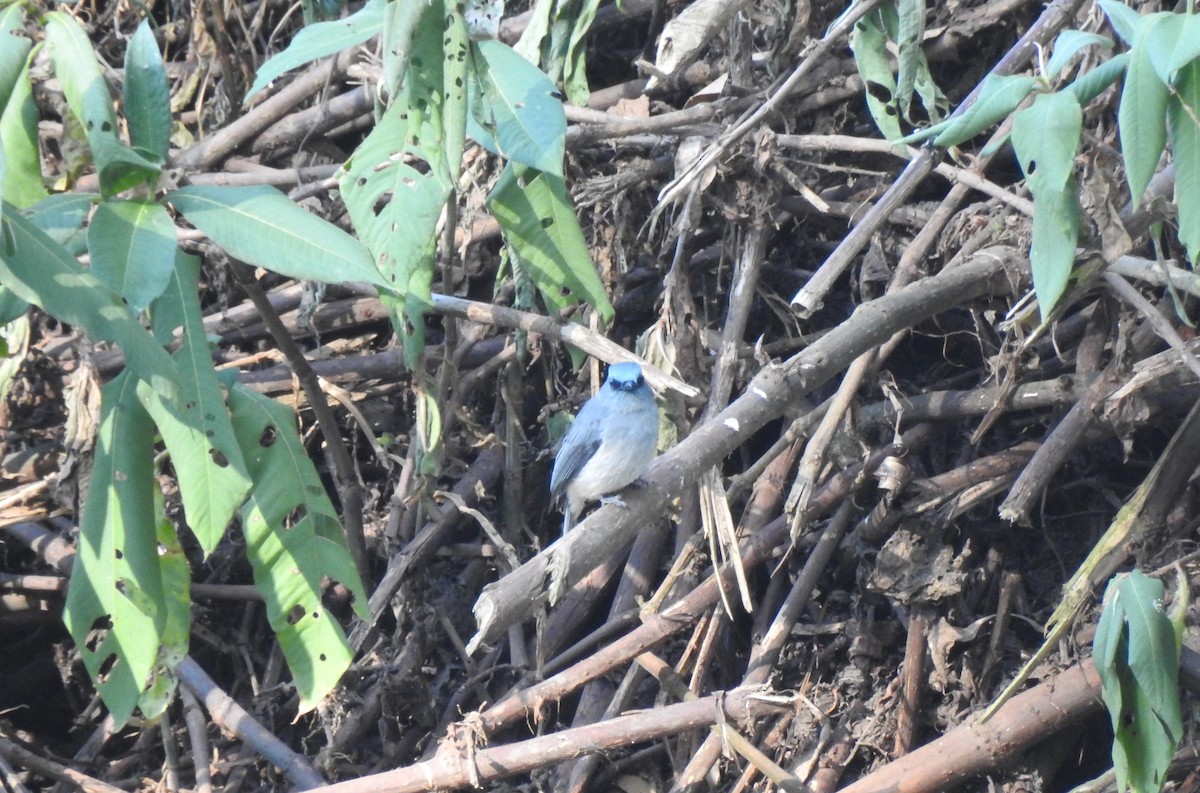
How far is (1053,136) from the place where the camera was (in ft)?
7.23

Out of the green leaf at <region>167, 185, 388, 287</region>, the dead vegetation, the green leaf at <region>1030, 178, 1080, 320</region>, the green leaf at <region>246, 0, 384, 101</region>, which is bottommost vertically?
the dead vegetation

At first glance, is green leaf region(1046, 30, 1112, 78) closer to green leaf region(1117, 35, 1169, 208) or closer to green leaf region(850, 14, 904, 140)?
green leaf region(1117, 35, 1169, 208)

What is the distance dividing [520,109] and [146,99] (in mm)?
916

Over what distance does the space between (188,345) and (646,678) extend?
2092 mm

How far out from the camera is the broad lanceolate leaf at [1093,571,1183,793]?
2686 millimetres

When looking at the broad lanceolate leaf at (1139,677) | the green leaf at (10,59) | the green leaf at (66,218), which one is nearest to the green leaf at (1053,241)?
the broad lanceolate leaf at (1139,677)

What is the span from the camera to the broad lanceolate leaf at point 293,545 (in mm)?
3133

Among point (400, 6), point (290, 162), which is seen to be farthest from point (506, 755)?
point (290, 162)

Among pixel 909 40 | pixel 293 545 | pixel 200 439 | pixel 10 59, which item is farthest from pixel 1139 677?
pixel 10 59

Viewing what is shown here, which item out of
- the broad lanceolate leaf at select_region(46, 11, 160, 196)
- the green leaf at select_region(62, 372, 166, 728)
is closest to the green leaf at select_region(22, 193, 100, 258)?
the broad lanceolate leaf at select_region(46, 11, 160, 196)

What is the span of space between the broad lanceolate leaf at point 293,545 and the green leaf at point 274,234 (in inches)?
23.0

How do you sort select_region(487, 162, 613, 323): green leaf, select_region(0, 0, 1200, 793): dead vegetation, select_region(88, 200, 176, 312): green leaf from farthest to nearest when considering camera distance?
select_region(0, 0, 1200, 793): dead vegetation, select_region(487, 162, 613, 323): green leaf, select_region(88, 200, 176, 312): green leaf

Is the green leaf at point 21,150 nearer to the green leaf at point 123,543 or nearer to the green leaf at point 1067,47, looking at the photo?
the green leaf at point 123,543

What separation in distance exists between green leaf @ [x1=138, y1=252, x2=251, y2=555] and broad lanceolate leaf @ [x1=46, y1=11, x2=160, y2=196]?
28 cm
